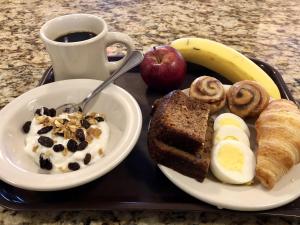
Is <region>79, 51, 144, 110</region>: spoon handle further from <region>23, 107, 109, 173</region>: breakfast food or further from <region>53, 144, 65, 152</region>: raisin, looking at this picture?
<region>53, 144, 65, 152</region>: raisin

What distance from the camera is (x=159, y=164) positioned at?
0.66 m

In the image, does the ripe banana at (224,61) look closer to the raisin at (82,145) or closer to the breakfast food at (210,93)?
the breakfast food at (210,93)

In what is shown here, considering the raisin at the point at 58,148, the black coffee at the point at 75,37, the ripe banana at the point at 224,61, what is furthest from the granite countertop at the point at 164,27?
the raisin at the point at 58,148

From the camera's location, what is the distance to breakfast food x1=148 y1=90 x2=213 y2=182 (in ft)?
2.10

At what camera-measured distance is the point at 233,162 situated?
2.13 feet

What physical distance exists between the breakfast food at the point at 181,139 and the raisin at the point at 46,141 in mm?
202

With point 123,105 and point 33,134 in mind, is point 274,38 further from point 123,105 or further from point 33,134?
point 33,134

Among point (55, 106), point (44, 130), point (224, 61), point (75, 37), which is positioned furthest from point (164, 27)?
point (44, 130)

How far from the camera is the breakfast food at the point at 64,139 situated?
667 mm

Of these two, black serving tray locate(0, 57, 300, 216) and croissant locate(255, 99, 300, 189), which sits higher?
croissant locate(255, 99, 300, 189)

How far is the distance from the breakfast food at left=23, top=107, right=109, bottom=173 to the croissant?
322mm

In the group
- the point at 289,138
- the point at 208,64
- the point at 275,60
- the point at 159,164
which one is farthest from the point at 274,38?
the point at 159,164

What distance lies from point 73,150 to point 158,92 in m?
0.35

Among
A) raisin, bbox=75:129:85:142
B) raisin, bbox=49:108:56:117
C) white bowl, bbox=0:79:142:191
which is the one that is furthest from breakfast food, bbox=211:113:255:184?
raisin, bbox=49:108:56:117
